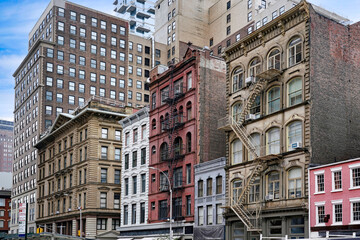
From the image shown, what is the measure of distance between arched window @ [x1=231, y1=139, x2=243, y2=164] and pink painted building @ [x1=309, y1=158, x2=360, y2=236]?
1012 cm

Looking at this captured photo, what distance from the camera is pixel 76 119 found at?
87938mm

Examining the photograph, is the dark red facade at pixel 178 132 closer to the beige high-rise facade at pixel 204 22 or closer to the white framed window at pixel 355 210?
the white framed window at pixel 355 210

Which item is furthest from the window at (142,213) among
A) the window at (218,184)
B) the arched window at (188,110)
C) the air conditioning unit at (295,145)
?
the air conditioning unit at (295,145)

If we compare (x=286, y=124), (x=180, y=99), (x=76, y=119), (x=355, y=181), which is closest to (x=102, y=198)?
(x=76, y=119)

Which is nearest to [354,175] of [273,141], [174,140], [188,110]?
[273,141]

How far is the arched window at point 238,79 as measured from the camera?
5237 centimetres

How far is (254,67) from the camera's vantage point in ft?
166

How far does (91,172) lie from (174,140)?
23.5 m

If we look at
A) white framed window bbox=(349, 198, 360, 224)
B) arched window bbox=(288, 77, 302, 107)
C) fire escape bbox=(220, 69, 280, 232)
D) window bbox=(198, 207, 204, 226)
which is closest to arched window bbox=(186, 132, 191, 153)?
window bbox=(198, 207, 204, 226)

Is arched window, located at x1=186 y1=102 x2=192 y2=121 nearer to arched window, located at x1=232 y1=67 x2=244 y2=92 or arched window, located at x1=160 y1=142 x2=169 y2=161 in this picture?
arched window, located at x1=160 y1=142 x2=169 y2=161

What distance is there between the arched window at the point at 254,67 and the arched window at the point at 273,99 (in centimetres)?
294

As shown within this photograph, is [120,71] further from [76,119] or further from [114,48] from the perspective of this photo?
[76,119]

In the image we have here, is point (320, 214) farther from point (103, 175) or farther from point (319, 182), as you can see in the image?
point (103, 175)

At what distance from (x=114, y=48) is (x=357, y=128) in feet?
287
